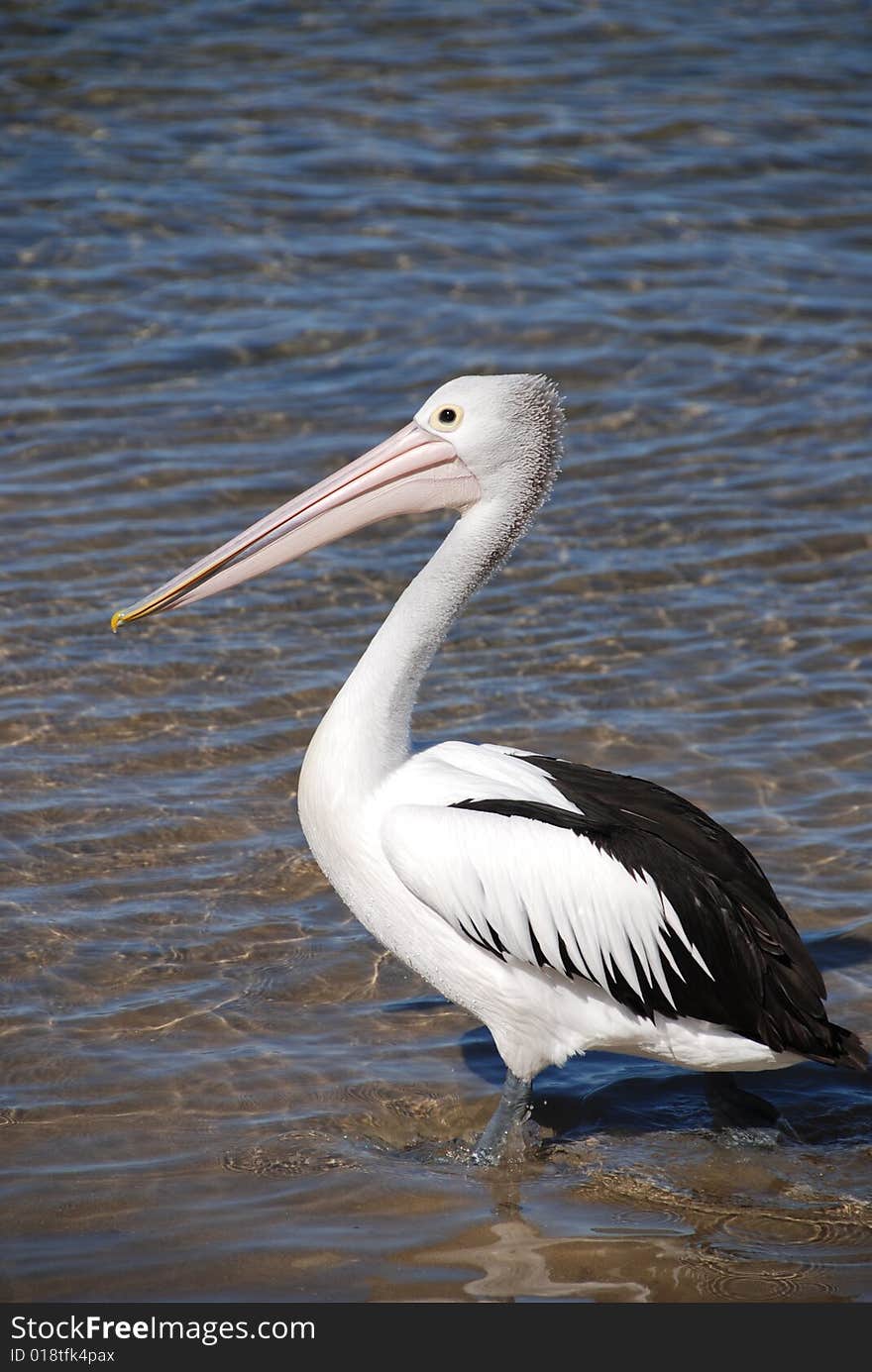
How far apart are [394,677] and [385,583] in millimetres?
2639

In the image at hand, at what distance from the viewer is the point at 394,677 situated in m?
3.73

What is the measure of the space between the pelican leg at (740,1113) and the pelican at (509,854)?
0.14 meters

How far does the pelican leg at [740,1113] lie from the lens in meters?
3.76

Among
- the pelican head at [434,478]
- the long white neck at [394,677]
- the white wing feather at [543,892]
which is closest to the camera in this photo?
the white wing feather at [543,892]

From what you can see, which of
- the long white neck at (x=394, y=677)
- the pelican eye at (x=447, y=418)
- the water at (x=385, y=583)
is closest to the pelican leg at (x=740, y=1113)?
the water at (x=385, y=583)

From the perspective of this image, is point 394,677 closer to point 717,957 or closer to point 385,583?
point 717,957

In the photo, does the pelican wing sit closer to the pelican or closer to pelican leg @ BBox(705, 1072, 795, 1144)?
the pelican

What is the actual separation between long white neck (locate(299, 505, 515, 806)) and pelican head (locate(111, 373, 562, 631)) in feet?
0.26

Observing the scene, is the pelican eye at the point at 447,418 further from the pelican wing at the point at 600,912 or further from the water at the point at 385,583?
the water at the point at 385,583

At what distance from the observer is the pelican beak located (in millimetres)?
3855

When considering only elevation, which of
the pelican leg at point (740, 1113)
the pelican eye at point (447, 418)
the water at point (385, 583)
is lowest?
the pelican leg at point (740, 1113)

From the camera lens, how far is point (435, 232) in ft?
29.6

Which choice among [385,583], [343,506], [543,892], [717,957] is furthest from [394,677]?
[385,583]

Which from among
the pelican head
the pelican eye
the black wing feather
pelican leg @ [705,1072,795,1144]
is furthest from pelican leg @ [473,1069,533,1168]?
the pelican eye
